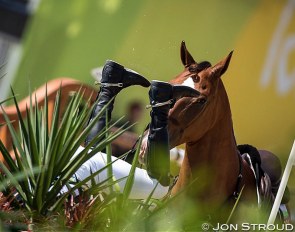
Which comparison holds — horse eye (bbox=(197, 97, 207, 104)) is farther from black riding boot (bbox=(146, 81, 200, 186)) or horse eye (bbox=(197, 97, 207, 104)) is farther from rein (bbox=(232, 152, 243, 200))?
rein (bbox=(232, 152, 243, 200))

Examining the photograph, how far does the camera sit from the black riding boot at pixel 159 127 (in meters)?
3.82

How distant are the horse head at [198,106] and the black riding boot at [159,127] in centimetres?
15

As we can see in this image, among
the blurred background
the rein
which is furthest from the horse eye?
the blurred background

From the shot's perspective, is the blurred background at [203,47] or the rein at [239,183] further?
the blurred background at [203,47]

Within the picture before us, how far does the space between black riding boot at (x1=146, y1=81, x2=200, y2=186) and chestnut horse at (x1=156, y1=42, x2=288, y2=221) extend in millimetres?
169

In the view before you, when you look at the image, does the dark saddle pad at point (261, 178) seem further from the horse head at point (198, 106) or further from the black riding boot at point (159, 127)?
the black riding boot at point (159, 127)

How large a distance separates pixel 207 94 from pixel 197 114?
125 millimetres

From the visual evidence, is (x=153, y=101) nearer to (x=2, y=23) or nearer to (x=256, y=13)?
(x=256, y=13)

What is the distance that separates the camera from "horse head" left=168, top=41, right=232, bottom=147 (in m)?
4.13

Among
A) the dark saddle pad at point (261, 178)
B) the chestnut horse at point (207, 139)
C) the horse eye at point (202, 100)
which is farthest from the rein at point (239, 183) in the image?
the horse eye at point (202, 100)

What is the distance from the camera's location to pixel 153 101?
12.9 ft

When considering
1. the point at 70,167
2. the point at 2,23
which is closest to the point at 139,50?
the point at 70,167

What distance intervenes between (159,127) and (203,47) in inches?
56.6

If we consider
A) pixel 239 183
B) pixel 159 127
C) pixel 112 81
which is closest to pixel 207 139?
pixel 239 183
